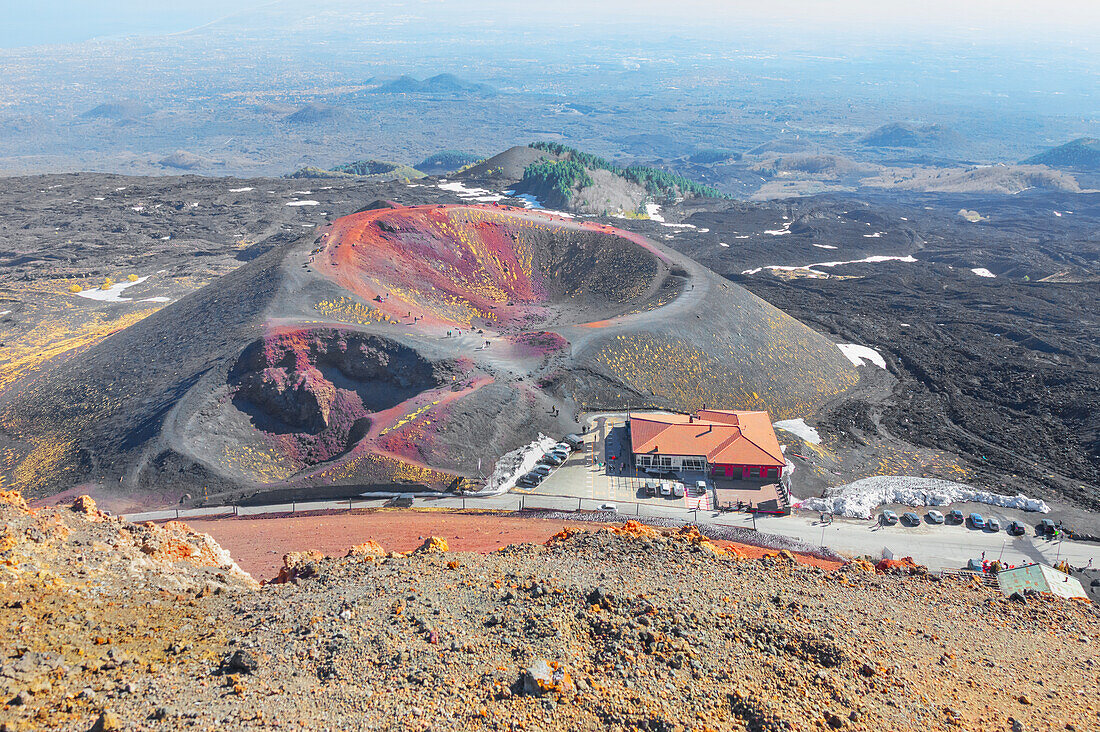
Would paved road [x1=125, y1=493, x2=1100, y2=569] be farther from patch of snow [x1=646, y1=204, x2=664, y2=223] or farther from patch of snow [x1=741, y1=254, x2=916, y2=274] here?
patch of snow [x1=646, y1=204, x2=664, y2=223]

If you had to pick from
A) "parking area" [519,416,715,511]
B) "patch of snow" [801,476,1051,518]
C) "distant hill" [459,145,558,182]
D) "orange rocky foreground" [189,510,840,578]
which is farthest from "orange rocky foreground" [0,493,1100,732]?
"distant hill" [459,145,558,182]

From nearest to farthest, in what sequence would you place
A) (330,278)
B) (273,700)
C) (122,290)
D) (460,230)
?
(273,700) → (330,278) → (460,230) → (122,290)

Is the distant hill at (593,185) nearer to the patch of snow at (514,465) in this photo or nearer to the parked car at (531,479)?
the patch of snow at (514,465)

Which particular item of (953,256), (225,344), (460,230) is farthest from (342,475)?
(953,256)

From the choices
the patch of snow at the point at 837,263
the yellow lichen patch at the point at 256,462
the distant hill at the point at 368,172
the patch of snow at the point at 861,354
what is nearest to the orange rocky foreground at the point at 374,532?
the yellow lichen patch at the point at 256,462

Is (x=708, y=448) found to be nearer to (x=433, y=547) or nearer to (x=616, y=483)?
(x=616, y=483)

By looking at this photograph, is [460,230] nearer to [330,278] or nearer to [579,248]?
[579,248]
